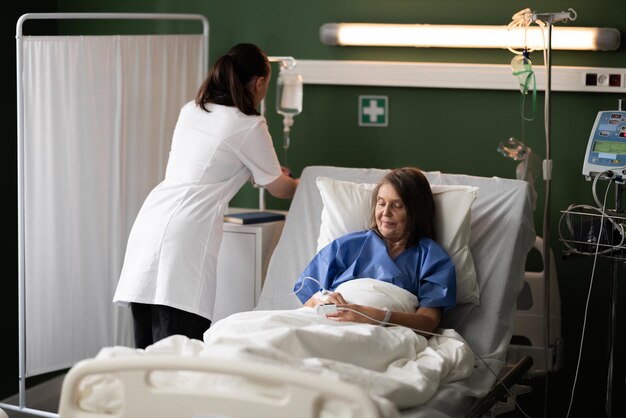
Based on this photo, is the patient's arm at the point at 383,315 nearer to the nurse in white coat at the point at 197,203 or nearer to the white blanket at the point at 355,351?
the white blanket at the point at 355,351

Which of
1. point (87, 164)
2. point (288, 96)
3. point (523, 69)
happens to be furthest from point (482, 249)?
point (87, 164)

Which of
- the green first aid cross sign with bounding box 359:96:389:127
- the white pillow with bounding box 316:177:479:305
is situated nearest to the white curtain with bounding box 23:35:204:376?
the green first aid cross sign with bounding box 359:96:389:127

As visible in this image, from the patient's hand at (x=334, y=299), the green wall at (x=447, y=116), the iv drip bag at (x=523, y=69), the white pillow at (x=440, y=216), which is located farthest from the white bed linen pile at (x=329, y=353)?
the green wall at (x=447, y=116)

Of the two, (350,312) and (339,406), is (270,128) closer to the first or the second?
(350,312)

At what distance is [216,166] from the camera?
3.36m

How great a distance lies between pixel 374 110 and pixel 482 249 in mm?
1169

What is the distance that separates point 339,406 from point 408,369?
0.43 meters

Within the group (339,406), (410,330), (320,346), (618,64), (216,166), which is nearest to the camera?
(339,406)

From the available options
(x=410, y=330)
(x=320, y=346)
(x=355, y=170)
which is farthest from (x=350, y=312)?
(x=355, y=170)

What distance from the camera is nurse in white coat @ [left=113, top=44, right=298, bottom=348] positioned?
3.31m

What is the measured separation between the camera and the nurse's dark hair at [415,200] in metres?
2.96

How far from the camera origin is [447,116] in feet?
13.1

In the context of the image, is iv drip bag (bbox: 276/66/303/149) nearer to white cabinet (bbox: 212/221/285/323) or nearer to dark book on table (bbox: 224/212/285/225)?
dark book on table (bbox: 224/212/285/225)

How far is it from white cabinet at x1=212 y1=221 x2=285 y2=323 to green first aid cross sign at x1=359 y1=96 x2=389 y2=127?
0.71m
